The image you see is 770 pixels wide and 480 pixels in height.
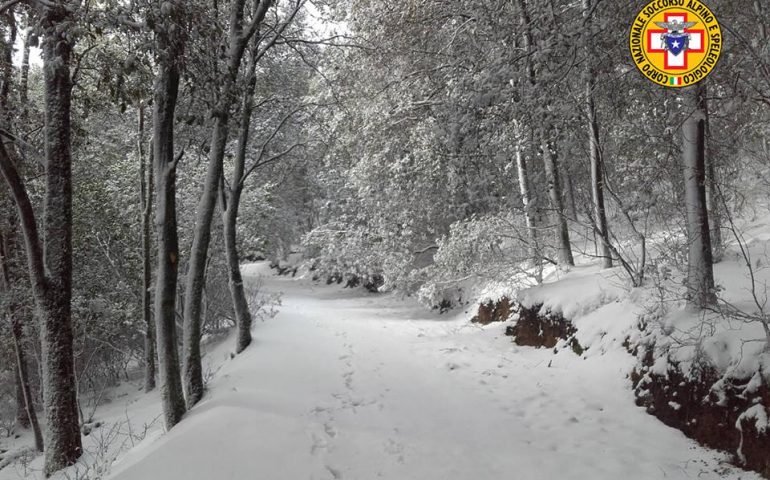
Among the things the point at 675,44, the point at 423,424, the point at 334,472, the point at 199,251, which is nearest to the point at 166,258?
the point at 199,251

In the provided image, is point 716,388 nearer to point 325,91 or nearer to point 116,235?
point 325,91

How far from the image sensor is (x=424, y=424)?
474 centimetres

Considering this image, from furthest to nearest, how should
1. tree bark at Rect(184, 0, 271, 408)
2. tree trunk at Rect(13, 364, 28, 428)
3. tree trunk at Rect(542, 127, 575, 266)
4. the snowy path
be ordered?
tree trunk at Rect(13, 364, 28, 428) → tree trunk at Rect(542, 127, 575, 266) → tree bark at Rect(184, 0, 271, 408) → the snowy path

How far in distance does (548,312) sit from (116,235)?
36.7ft

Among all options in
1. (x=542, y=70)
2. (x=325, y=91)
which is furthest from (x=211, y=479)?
(x=325, y=91)

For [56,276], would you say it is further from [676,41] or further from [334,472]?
[676,41]

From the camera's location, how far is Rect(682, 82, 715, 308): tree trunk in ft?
14.3

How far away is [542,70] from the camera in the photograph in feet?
14.2

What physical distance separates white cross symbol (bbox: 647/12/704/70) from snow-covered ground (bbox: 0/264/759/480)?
3176 millimetres

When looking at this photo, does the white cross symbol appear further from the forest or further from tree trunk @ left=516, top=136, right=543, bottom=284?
tree trunk @ left=516, top=136, right=543, bottom=284

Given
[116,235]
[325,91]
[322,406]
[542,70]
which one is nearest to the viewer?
[542,70]

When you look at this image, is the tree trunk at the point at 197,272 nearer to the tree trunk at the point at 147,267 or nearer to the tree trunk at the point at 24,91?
the tree trunk at the point at 24,91

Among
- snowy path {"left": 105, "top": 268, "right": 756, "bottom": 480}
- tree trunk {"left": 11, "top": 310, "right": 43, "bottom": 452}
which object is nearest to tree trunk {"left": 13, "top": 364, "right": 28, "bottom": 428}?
tree trunk {"left": 11, "top": 310, "right": 43, "bottom": 452}

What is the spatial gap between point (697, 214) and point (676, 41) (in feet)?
5.55
